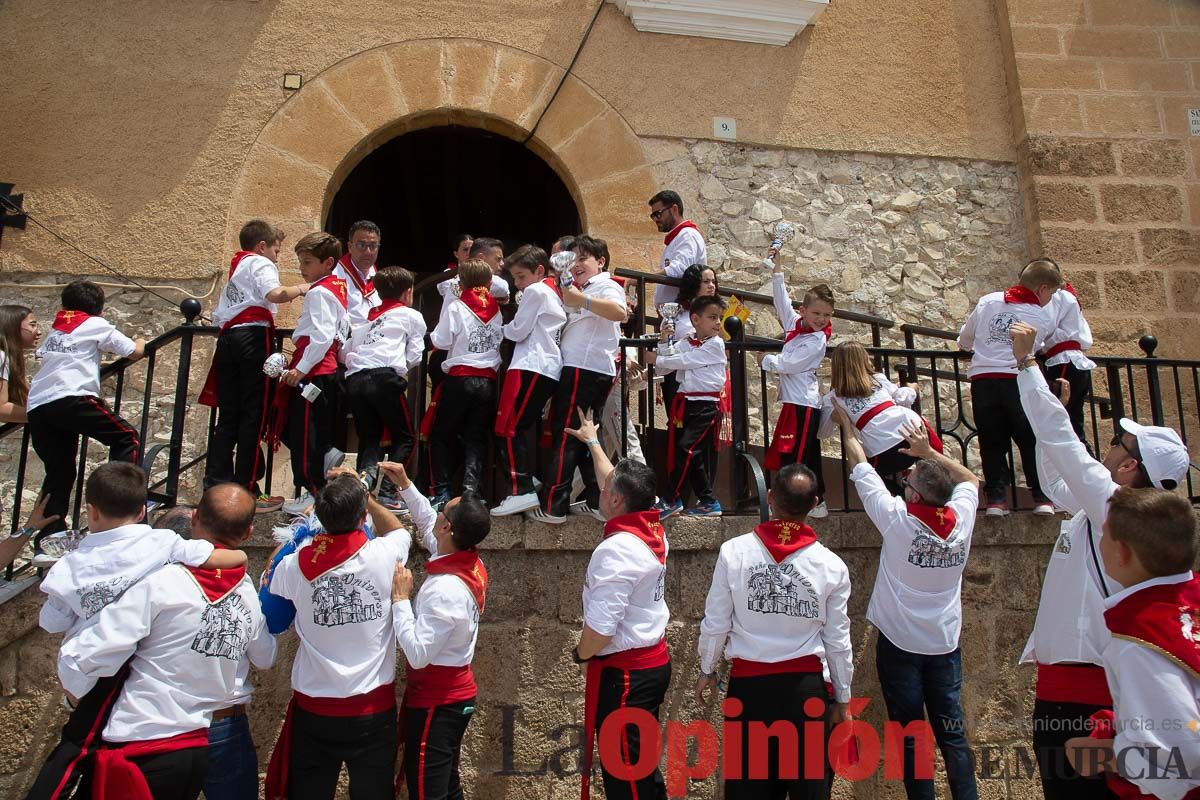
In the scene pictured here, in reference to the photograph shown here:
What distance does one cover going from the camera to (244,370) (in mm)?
4637

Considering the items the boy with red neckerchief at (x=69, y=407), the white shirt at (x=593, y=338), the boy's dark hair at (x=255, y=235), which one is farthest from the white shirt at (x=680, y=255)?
the boy with red neckerchief at (x=69, y=407)

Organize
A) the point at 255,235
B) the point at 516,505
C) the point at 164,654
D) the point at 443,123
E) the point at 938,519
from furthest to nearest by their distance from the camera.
Result: the point at 443,123
the point at 255,235
the point at 516,505
the point at 938,519
the point at 164,654

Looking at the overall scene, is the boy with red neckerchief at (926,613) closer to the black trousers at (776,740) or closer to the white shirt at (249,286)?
the black trousers at (776,740)

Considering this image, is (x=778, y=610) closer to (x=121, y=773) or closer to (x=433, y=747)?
(x=433, y=747)

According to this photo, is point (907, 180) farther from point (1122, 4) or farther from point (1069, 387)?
point (1069, 387)

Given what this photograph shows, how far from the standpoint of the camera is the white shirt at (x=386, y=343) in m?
4.48

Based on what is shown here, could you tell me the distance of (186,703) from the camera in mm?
3027

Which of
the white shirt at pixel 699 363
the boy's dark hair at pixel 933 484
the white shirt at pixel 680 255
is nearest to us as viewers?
the boy's dark hair at pixel 933 484

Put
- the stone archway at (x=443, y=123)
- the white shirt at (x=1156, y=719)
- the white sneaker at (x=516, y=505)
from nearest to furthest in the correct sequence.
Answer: the white shirt at (x=1156, y=719) < the white sneaker at (x=516, y=505) < the stone archway at (x=443, y=123)

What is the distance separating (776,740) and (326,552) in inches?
72.7

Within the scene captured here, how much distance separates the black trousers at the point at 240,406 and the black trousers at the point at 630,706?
2.21 metres

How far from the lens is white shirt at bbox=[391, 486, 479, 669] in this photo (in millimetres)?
3246

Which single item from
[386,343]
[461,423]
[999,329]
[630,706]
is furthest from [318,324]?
[999,329]

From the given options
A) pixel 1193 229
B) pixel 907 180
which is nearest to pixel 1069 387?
pixel 907 180
